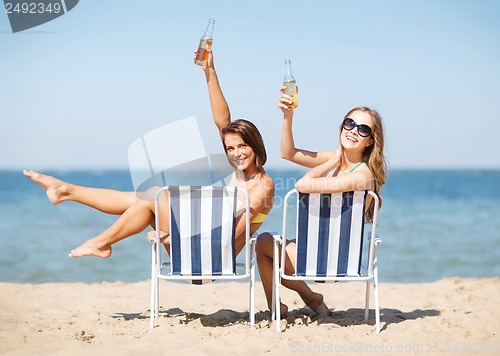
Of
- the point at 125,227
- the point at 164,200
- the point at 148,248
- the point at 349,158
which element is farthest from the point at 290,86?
the point at 148,248

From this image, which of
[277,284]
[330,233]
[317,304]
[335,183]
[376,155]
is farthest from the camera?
[317,304]

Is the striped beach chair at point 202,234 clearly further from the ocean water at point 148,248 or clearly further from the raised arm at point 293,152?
the ocean water at point 148,248

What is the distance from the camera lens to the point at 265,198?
14.3 feet

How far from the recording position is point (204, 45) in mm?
4797

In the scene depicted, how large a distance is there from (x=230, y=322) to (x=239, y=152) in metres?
1.28

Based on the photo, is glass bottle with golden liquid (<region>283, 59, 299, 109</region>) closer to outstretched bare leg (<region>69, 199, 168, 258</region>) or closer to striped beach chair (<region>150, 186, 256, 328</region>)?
striped beach chair (<region>150, 186, 256, 328</region>)

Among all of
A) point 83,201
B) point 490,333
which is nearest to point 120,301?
point 83,201

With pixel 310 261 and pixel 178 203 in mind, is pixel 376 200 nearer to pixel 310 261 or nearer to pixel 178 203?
pixel 310 261

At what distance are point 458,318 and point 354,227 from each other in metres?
1.31

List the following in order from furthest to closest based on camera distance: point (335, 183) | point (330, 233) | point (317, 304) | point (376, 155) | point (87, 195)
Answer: point (317, 304) < point (87, 195) < point (376, 155) < point (330, 233) < point (335, 183)

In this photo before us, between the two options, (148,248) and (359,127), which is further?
(148,248)

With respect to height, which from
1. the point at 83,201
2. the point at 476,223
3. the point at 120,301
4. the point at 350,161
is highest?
the point at 350,161

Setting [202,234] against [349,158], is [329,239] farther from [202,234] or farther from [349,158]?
[202,234]

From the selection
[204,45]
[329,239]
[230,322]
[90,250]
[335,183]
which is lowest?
[230,322]
